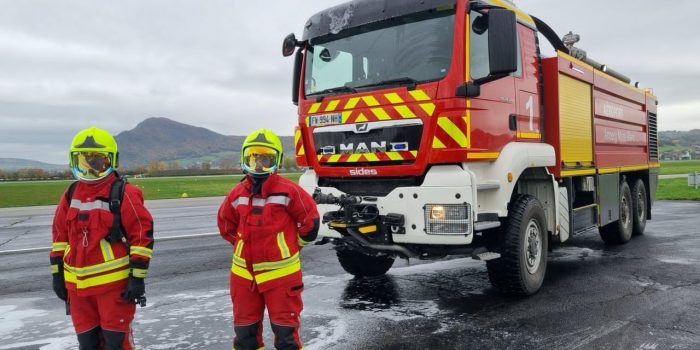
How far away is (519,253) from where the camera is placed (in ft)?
17.7

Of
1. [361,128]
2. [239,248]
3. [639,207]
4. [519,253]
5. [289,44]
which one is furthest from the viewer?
[639,207]

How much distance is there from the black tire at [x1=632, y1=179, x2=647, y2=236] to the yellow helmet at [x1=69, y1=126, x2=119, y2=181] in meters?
9.40

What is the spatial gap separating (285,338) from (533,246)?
3.50 m

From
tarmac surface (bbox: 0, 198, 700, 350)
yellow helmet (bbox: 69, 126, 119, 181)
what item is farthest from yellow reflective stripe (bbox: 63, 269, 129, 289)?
tarmac surface (bbox: 0, 198, 700, 350)

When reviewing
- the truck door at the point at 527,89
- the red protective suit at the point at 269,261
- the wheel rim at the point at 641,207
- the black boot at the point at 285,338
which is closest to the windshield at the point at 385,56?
the truck door at the point at 527,89

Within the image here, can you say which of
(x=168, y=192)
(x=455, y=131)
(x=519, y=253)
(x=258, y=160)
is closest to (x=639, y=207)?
(x=519, y=253)

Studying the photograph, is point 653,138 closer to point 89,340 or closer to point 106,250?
point 106,250

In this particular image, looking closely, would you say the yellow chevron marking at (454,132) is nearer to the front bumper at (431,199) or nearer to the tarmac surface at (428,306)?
the front bumper at (431,199)

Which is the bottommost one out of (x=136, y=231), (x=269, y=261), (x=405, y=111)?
(x=269, y=261)

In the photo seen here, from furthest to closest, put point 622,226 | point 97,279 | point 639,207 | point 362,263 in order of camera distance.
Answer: point 639,207
point 622,226
point 362,263
point 97,279

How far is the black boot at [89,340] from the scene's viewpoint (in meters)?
3.26

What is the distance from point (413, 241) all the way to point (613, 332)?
6.03 feet

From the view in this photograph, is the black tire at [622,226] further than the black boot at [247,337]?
Yes

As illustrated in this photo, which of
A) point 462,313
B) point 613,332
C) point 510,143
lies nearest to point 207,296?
point 462,313
